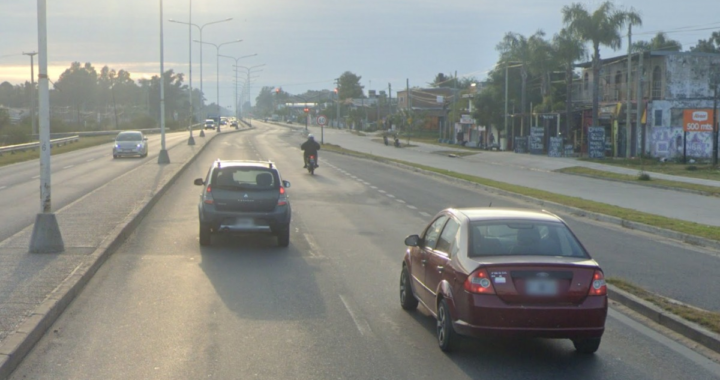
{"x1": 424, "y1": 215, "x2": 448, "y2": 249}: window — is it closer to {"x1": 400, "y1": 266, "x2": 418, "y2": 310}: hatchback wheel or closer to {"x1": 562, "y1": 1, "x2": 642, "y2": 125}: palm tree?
{"x1": 400, "y1": 266, "x2": 418, "y2": 310}: hatchback wheel

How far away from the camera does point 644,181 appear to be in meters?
36.0

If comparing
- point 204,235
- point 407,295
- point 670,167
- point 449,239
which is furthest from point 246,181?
point 670,167

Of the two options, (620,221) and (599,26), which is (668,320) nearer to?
(620,221)

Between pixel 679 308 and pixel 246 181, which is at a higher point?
pixel 246 181

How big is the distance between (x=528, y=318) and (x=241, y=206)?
8287 millimetres

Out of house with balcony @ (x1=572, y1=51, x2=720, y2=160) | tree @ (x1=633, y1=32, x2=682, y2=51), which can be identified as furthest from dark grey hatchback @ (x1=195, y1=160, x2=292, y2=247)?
tree @ (x1=633, y1=32, x2=682, y2=51)

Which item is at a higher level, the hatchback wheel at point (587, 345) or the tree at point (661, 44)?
the tree at point (661, 44)

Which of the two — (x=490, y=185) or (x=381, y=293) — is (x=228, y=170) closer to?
(x=381, y=293)

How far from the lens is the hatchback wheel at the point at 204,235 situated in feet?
48.5

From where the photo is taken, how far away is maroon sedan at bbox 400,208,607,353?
7.36 meters

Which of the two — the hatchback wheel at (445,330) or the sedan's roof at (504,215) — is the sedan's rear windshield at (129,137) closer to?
the sedan's roof at (504,215)

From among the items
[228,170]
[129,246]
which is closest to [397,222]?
[228,170]

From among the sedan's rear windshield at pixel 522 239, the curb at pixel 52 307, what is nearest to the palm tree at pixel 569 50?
the curb at pixel 52 307

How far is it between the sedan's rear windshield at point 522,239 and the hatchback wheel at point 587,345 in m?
0.79
